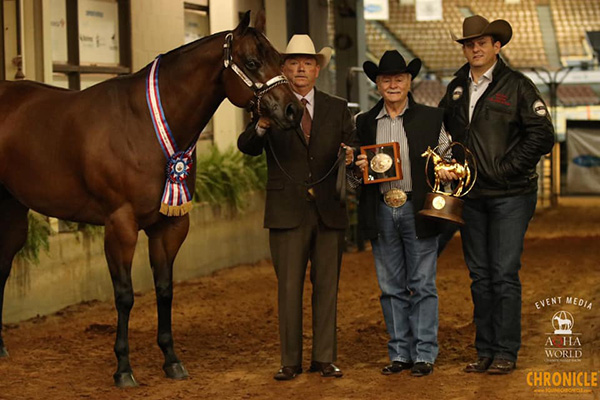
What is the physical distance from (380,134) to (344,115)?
0.85ft

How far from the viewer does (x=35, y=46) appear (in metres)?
9.73

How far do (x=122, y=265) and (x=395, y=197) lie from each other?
70.0 inches

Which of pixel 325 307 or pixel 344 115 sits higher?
pixel 344 115

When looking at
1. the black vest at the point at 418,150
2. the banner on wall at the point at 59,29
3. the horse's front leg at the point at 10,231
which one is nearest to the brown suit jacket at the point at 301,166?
the black vest at the point at 418,150

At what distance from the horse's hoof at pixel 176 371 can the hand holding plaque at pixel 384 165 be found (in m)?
1.70

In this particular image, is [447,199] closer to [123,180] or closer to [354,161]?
[354,161]

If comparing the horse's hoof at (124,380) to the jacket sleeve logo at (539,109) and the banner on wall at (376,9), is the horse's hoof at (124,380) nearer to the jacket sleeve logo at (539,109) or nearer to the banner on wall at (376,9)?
the jacket sleeve logo at (539,109)

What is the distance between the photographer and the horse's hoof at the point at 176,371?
22.3 feet

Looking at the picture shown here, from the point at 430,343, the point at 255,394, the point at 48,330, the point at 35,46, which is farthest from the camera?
the point at 35,46

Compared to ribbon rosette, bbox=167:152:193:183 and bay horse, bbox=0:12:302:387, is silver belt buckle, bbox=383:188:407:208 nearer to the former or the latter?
bay horse, bbox=0:12:302:387

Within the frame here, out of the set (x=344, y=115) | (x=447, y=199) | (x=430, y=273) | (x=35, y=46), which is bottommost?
(x=430, y=273)

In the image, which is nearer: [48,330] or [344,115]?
[344,115]

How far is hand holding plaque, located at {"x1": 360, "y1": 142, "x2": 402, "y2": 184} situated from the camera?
257 inches

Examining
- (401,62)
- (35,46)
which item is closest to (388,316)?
(401,62)
